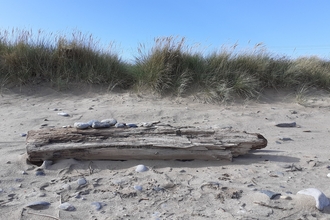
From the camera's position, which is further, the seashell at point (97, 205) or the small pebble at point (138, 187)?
the small pebble at point (138, 187)

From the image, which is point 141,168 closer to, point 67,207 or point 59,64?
point 67,207

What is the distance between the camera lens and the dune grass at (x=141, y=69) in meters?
6.63

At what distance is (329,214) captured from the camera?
1.90 m

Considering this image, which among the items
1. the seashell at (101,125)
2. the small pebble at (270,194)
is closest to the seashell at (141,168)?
the seashell at (101,125)

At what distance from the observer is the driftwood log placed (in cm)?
281

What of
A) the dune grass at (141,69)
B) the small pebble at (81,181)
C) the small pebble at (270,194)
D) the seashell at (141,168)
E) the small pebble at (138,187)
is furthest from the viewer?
the dune grass at (141,69)

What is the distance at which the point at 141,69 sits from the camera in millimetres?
6941

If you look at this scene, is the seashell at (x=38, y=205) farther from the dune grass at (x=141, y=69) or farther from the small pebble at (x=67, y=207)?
the dune grass at (x=141, y=69)

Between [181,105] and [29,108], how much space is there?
276cm

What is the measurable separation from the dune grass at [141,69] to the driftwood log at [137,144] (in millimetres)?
3466

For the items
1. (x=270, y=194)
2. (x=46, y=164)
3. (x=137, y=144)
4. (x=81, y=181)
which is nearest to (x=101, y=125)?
(x=137, y=144)

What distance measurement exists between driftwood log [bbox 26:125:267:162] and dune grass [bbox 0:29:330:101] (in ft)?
11.4

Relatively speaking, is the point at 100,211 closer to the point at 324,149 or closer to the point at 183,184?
the point at 183,184

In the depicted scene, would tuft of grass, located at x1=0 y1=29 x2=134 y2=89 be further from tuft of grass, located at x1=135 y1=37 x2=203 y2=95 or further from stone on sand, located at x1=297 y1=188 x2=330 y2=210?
stone on sand, located at x1=297 y1=188 x2=330 y2=210
